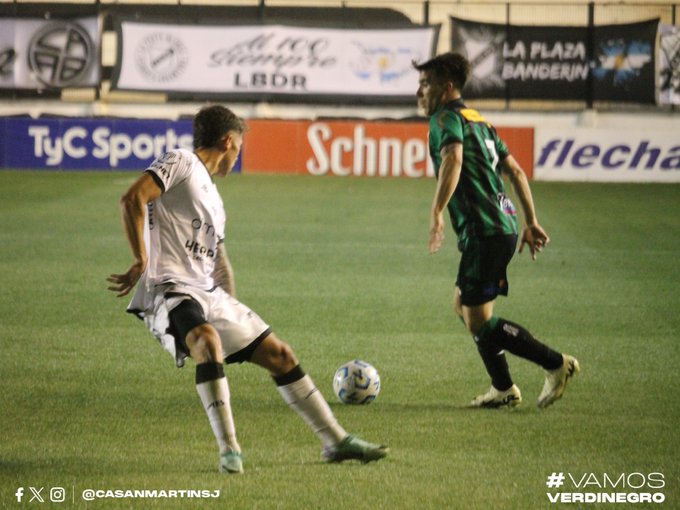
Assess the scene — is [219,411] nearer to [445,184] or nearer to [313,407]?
[313,407]

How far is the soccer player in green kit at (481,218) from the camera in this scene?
23.2 feet

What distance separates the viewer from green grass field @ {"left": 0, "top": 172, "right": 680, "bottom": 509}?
5711 mm

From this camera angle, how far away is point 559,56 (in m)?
30.1

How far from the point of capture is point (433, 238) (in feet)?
22.4

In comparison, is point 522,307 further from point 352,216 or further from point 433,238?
point 352,216

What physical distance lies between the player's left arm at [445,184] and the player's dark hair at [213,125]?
1.25 metres

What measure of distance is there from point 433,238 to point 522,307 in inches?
174

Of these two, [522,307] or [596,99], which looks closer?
[522,307]

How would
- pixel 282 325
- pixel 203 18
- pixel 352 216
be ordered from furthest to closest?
pixel 203 18, pixel 352 216, pixel 282 325

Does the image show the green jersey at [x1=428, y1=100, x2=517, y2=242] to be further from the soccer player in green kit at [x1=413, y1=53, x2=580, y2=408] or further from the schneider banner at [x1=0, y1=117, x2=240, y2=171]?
the schneider banner at [x1=0, y1=117, x2=240, y2=171]

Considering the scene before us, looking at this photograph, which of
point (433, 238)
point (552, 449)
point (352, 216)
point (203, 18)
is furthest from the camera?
point (203, 18)

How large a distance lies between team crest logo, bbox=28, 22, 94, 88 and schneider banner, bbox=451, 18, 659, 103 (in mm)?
8802

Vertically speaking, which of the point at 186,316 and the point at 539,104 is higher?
the point at 186,316

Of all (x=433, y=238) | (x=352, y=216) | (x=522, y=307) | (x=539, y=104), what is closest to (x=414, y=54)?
(x=539, y=104)
